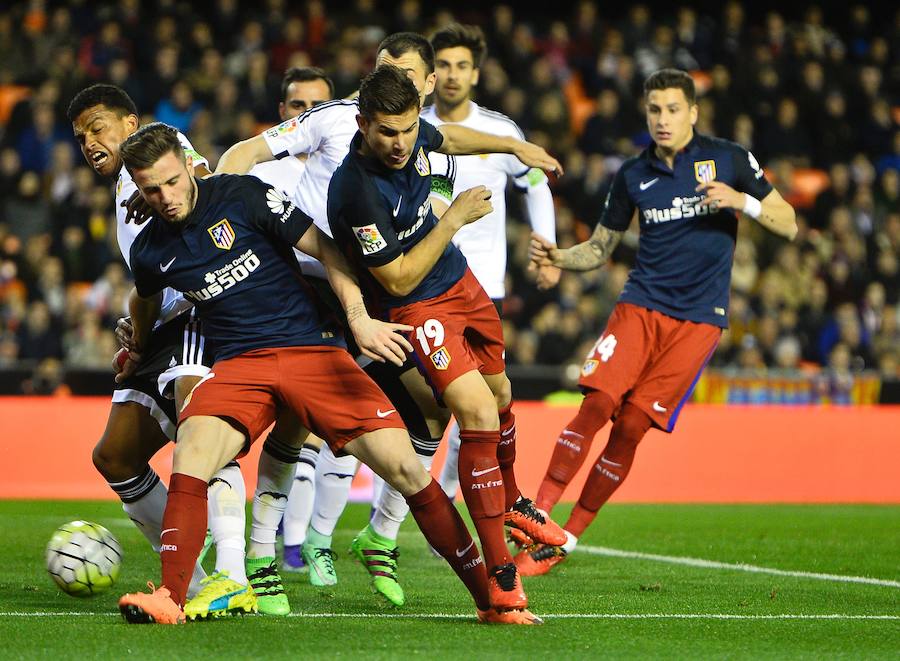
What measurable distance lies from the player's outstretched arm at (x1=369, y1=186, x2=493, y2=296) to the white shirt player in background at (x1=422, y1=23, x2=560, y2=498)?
7.66ft

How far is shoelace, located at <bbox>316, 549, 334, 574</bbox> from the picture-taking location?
6.88m

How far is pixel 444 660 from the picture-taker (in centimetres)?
453

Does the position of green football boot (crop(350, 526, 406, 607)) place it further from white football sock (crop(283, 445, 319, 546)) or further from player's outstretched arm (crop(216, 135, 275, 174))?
player's outstretched arm (crop(216, 135, 275, 174))

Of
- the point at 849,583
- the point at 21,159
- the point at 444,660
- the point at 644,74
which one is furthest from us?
the point at 644,74

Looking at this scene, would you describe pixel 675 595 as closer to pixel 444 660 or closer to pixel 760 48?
pixel 444 660

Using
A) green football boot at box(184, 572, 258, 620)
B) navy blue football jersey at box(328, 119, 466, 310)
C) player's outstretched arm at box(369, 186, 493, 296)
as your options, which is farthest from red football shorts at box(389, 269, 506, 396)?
green football boot at box(184, 572, 258, 620)

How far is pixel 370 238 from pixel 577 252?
274 cm

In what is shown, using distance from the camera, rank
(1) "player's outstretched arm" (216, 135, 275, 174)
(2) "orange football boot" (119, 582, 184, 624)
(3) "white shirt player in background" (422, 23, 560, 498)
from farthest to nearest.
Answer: (3) "white shirt player in background" (422, 23, 560, 498) < (1) "player's outstretched arm" (216, 135, 275, 174) < (2) "orange football boot" (119, 582, 184, 624)

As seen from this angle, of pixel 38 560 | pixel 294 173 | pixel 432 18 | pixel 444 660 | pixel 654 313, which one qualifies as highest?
pixel 432 18

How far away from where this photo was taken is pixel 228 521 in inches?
221

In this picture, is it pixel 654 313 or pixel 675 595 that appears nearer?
pixel 675 595

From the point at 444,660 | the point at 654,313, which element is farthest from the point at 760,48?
the point at 444,660

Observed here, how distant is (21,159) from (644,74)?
834 centimetres

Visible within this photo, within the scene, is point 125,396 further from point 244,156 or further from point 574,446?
point 574,446
